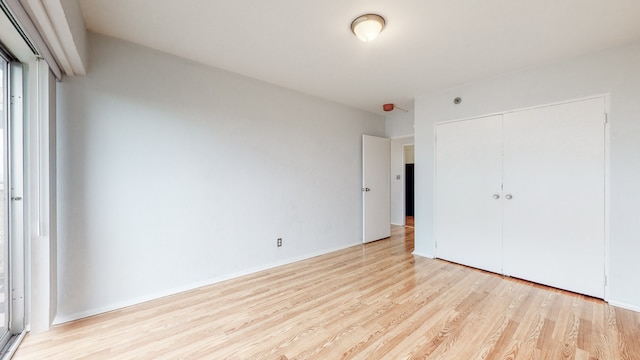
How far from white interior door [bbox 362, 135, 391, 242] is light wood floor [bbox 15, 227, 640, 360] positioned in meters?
1.66

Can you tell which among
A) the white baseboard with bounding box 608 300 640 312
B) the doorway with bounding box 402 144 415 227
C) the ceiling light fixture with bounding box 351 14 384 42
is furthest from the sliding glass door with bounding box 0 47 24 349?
the doorway with bounding box 402 144 415 227

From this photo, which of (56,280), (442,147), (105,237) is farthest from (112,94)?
(442,147)

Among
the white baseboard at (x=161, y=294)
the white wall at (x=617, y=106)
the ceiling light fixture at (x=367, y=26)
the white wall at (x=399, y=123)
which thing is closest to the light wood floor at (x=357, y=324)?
the white baseboard at (x=161, y=294)

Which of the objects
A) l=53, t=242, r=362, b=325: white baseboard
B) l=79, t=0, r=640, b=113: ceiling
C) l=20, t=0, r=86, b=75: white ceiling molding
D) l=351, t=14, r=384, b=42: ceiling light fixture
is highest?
l=79, t=0, r=640, b=113: ceiling

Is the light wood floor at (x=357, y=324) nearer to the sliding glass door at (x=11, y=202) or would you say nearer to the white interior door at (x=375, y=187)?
Result: the sliding glass door at (x=11, y=202)

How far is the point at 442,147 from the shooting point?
11.4ft

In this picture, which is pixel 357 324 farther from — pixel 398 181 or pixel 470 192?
pixel 398 181

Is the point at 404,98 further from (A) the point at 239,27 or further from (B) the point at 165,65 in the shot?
(B) the point at 165,65

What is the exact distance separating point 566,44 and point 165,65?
368cm

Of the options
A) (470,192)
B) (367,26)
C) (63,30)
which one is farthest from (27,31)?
(470,192)

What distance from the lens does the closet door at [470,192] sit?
3059mm

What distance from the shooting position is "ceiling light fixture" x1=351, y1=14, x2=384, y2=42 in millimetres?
1918

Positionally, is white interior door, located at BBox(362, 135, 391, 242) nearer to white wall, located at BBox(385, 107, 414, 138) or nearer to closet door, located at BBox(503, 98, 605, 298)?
white wall, located at BBox(385, 107, 414, 138)

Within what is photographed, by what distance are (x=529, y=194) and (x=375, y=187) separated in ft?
7.15
